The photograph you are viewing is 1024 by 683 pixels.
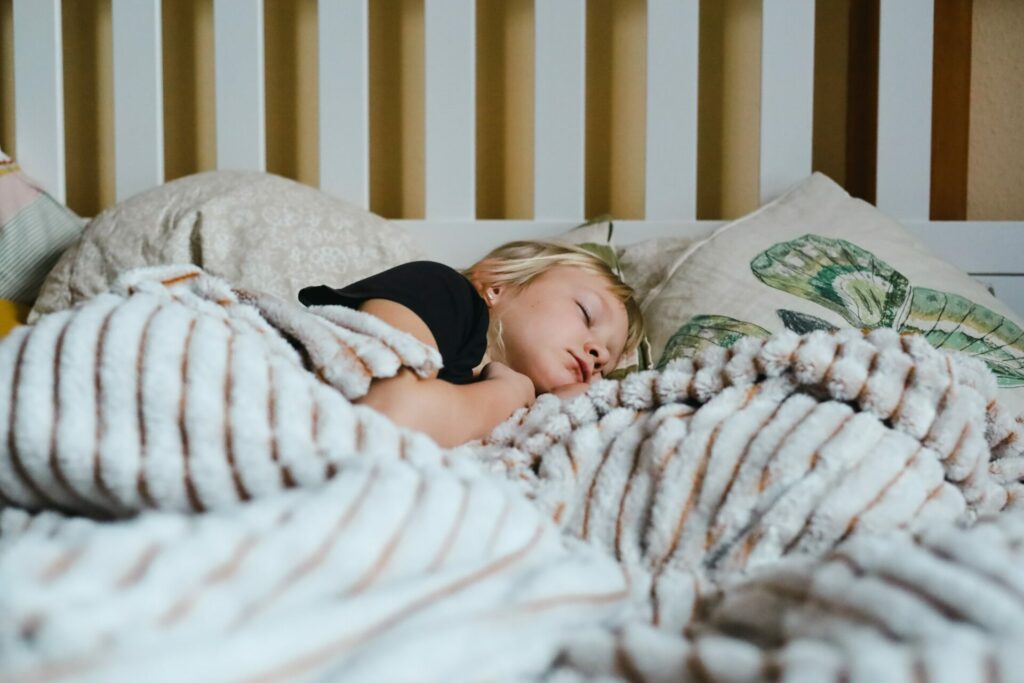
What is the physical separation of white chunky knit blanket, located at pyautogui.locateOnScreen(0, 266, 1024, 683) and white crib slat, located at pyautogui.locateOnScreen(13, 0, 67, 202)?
1.07 meters

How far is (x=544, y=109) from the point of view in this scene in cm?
148

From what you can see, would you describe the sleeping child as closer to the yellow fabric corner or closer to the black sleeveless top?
the black sleeveless top

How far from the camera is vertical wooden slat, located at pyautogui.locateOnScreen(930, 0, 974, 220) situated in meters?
1.54

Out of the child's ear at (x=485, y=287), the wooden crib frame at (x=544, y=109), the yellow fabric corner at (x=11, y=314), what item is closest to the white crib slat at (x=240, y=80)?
the wooden crib frame at (x=544, y=109)

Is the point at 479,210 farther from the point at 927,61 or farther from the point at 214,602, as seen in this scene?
the point at 214,602

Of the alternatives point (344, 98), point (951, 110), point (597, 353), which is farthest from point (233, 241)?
point (951, 110)

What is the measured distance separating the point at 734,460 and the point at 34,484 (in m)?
0.45

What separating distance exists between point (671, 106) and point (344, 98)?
2.00 ft

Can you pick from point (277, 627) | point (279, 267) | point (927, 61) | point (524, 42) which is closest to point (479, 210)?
point (524, 42)

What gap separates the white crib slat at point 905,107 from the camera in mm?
1440

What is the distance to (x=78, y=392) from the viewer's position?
492mm

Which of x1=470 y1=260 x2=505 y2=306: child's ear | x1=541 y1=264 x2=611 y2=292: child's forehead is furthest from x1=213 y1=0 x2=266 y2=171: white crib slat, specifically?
x1=541 y1=264 x2=611 y2=292: child's forehead

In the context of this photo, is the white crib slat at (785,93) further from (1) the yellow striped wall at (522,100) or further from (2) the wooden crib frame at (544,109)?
(1) the yellow striped wall at (522,100)

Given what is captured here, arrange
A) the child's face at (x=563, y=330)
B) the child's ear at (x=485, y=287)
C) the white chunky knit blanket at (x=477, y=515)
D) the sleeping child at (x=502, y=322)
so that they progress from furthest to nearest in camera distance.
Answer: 1. the child's ear at (x=485, y=287)
2. the child's face at (x=563, y=330)
3. the sleeping child at (x=502, y=322)
4. the white chunky knit blanket at (x=477, y=515)
